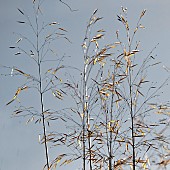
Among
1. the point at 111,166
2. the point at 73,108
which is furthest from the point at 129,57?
the point at 111,166

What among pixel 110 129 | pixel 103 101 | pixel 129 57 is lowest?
pixel 110 129

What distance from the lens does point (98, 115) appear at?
3.76 meters

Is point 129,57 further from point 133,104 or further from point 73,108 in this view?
point 73,108

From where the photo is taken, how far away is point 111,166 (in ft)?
11.8

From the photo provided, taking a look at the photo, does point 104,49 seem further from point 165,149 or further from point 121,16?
point 165,149

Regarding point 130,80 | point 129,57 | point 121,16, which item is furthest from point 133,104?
point 121,16

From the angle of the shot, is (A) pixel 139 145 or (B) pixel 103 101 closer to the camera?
(A) pixel 139 145

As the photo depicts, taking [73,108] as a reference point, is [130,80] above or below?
above

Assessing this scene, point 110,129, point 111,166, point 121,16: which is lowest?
point 111,166

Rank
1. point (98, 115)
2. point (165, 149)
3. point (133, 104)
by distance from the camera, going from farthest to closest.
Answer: point (98, 115)
point (133, 104)
point (165, 149)

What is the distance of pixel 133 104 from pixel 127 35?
63 centimetres

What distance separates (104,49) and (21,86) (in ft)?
2.72

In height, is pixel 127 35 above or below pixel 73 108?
above

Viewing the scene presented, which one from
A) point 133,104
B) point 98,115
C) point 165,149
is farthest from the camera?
point 98,115
